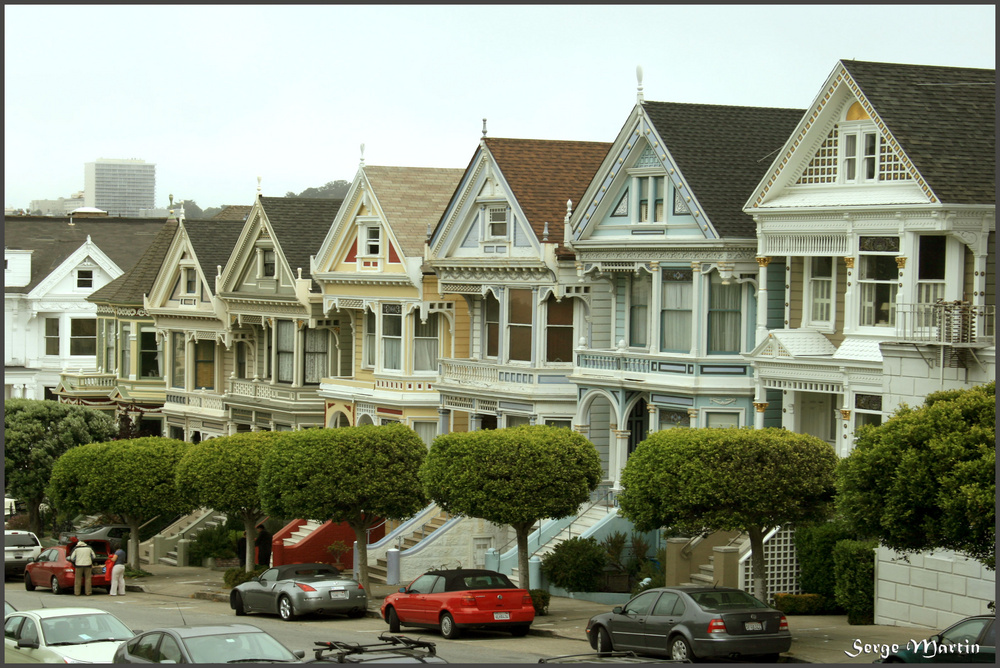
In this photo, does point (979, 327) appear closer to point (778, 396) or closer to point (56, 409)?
point (778, 396)

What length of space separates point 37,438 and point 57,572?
12.5 meters

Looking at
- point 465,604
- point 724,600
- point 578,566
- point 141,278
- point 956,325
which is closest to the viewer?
point 724,600

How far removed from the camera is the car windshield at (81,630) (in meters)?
25.0

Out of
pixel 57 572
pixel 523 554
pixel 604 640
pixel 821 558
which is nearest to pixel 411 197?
pixel 57 572

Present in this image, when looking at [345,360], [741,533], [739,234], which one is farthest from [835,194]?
[345,360]

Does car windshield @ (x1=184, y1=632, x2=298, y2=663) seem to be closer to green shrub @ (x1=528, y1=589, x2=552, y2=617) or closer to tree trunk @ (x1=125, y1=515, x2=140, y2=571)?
green shrub @ (x1=528, y1=589, x2=552, y2=617)

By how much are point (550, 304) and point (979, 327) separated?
50.0ft

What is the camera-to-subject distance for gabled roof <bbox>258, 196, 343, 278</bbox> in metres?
51.6

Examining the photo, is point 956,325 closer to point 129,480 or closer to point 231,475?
point 231,475

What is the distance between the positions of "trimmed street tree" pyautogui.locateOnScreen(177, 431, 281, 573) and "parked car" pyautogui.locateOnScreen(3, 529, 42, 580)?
21.5 ft

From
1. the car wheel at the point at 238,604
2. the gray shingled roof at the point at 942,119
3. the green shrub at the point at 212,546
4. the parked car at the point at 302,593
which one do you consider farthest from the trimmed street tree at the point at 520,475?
the green shrub at the point at 212,546

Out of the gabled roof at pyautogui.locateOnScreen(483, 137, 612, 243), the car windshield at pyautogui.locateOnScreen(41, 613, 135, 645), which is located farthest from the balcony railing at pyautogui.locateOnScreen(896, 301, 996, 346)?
the car windshield at pyautogui.locateOnScreen(41, 613, 135, 645)

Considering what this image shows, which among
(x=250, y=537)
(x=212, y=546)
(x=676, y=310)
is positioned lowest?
(x=212, y=546)

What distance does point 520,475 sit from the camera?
3466 cm
